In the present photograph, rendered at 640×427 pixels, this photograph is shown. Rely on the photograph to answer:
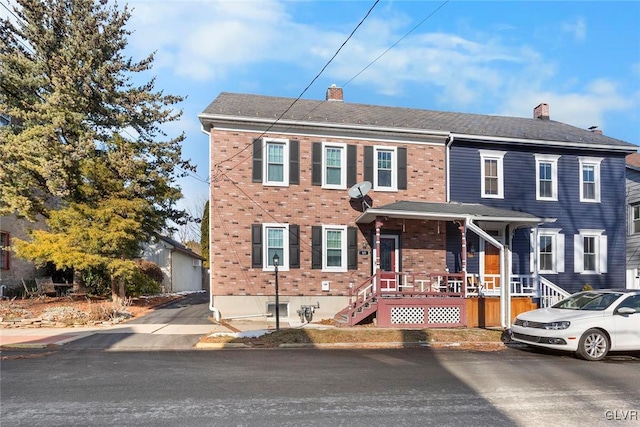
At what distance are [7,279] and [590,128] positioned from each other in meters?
26.7

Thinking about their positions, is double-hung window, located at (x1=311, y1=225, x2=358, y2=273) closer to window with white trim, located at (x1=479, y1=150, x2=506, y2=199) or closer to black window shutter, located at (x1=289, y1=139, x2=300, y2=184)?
black window shutter, located at (x1=289, y1=139, x2=300, y2=184)

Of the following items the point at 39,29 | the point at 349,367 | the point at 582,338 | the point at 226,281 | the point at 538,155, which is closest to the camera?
the point at 349,367

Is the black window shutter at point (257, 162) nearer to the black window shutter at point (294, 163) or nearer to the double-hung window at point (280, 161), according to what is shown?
the double-hung window at point (280, 161)

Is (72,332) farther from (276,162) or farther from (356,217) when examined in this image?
(356,217)

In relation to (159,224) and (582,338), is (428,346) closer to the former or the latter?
(582,338)

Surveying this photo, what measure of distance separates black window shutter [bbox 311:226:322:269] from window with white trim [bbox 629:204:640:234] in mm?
16219

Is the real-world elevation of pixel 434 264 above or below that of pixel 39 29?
below

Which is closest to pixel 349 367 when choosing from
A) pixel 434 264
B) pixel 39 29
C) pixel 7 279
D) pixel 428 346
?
pixel 428 346

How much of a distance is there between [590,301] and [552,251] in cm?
784

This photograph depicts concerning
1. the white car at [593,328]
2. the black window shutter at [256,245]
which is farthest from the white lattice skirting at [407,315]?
the black window shutter at [256,245]

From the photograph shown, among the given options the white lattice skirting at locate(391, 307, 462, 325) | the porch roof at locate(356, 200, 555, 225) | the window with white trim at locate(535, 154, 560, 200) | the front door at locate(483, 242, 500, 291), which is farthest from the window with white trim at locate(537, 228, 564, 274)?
the white lattice skirting at locate(391, 307, 462, 325)

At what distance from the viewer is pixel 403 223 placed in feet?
52.8

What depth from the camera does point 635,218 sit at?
73.8 ft

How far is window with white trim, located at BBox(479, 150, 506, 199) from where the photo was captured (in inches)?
688
